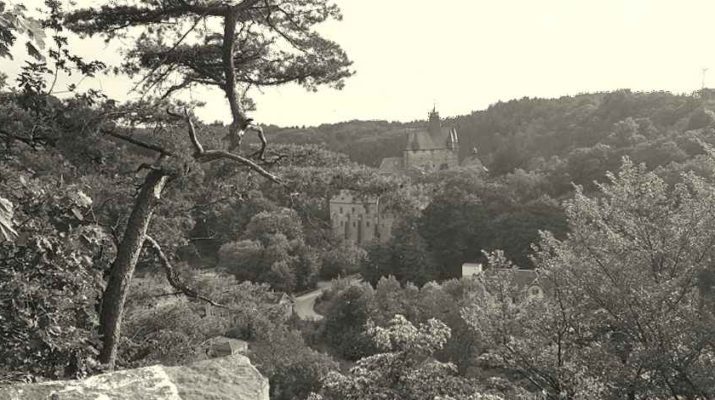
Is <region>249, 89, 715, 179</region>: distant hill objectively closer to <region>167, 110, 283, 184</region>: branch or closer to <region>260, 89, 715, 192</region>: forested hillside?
<region>260, 89, 715, 192</region>: forested hillside

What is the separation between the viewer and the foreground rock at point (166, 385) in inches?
76.0

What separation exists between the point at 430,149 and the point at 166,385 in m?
79.8

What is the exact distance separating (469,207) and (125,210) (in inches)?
1580

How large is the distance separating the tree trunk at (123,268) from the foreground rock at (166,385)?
134 inches

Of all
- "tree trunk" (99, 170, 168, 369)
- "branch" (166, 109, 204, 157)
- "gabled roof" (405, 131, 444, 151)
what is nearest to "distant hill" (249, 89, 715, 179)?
"gabled roof" (405, 131, 444, 151)

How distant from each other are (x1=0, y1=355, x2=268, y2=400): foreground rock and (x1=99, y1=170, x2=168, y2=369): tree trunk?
3.40 meters

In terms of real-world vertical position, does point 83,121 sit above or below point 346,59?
below

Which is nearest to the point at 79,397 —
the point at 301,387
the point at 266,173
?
the point at 266,173

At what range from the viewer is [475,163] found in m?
76.1

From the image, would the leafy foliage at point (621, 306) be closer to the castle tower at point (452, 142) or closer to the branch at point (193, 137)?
the branch at point (193, 137)

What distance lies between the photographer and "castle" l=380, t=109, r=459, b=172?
8006 cm

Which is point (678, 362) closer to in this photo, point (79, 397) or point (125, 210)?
point (79, 397)

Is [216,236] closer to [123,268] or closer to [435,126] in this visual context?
[123,268]

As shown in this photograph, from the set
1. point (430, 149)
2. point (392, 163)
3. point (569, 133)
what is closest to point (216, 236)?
point (569, 133)
